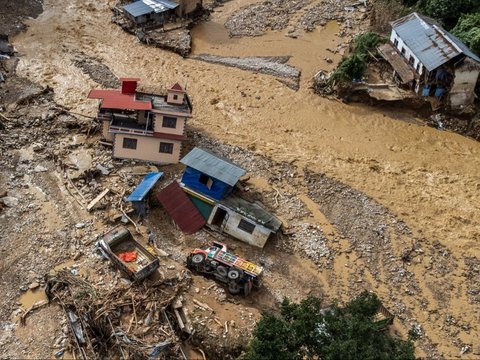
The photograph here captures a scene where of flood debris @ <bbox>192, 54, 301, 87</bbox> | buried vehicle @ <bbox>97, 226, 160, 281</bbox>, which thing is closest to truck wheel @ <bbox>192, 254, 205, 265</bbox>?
buried vehicle @ <bbox>97, 226, 160, 281</bbox>

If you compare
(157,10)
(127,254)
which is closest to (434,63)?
(157,10)

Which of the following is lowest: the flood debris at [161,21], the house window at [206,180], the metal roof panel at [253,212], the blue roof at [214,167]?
the flood debris at [161,21]

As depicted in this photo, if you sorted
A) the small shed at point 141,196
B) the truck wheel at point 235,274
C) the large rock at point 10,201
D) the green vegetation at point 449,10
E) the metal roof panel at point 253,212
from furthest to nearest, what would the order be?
the green vegetation at point 449,10
the large rock at point 10,201
the small shed at point 141,196
the metal roof panel at point 253,212
the truck wheel at point 235,274

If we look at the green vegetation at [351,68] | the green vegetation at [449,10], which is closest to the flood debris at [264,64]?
the green vegetation at [351,68]

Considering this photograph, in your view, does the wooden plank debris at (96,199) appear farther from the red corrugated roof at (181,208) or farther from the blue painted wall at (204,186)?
the blue painted wall at (204,186)

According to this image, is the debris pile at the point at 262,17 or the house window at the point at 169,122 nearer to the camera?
the house window at the point at 169,122

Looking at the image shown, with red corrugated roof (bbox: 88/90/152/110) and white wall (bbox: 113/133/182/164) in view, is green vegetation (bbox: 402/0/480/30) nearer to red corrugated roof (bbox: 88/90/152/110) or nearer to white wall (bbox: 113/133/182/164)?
white wall (bbox: 113/133/182/164)

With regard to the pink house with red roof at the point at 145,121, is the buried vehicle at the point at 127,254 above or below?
below
